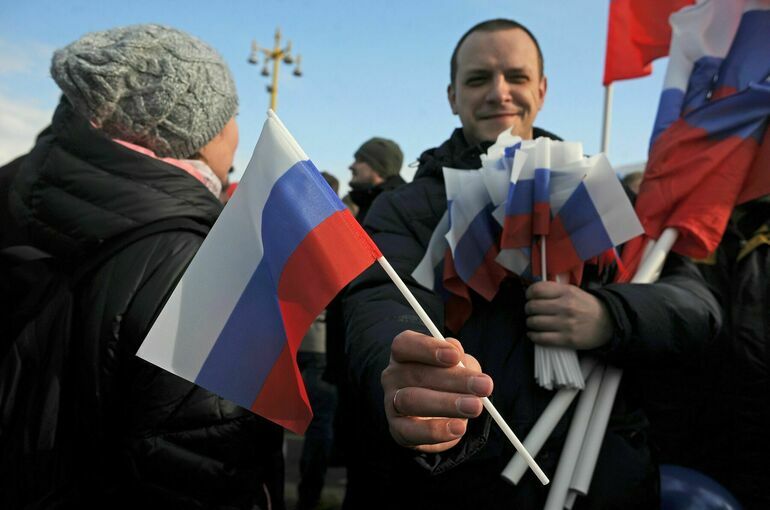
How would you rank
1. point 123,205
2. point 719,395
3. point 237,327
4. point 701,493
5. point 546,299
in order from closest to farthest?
A: point 237,327
point 123,205
point 546,299
point 701,493
point 719,395

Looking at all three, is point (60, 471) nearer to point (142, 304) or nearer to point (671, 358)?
point (142, 304)

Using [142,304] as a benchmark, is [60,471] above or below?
below

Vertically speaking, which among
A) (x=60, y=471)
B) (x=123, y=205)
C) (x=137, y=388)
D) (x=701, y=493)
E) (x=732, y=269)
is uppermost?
(x=123, y=205)

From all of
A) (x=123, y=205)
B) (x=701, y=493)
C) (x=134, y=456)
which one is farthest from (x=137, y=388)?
(x=701, y=493)

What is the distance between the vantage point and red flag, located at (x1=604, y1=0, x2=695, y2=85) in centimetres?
241

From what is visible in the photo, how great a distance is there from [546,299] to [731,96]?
3.07 feet

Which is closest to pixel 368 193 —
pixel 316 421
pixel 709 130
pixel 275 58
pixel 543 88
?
pixel 316 421

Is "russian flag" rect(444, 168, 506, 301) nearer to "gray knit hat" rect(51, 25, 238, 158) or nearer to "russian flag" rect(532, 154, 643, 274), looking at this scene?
"russian flag" rect(532, 154, 643, 274)

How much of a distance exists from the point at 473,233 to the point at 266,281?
61cm

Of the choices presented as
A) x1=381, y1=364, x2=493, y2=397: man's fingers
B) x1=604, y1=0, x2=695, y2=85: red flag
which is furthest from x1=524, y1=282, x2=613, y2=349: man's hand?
x1=604, y1=0, x2=695, y2=85: red flag

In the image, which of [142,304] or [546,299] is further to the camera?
[546,299]

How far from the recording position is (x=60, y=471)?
123 centimetres

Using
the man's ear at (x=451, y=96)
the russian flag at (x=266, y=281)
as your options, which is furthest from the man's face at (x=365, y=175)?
the russian flag at (x=266, y=281)

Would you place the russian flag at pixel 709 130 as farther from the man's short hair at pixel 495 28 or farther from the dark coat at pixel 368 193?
the dark coat at pixel 368 193
